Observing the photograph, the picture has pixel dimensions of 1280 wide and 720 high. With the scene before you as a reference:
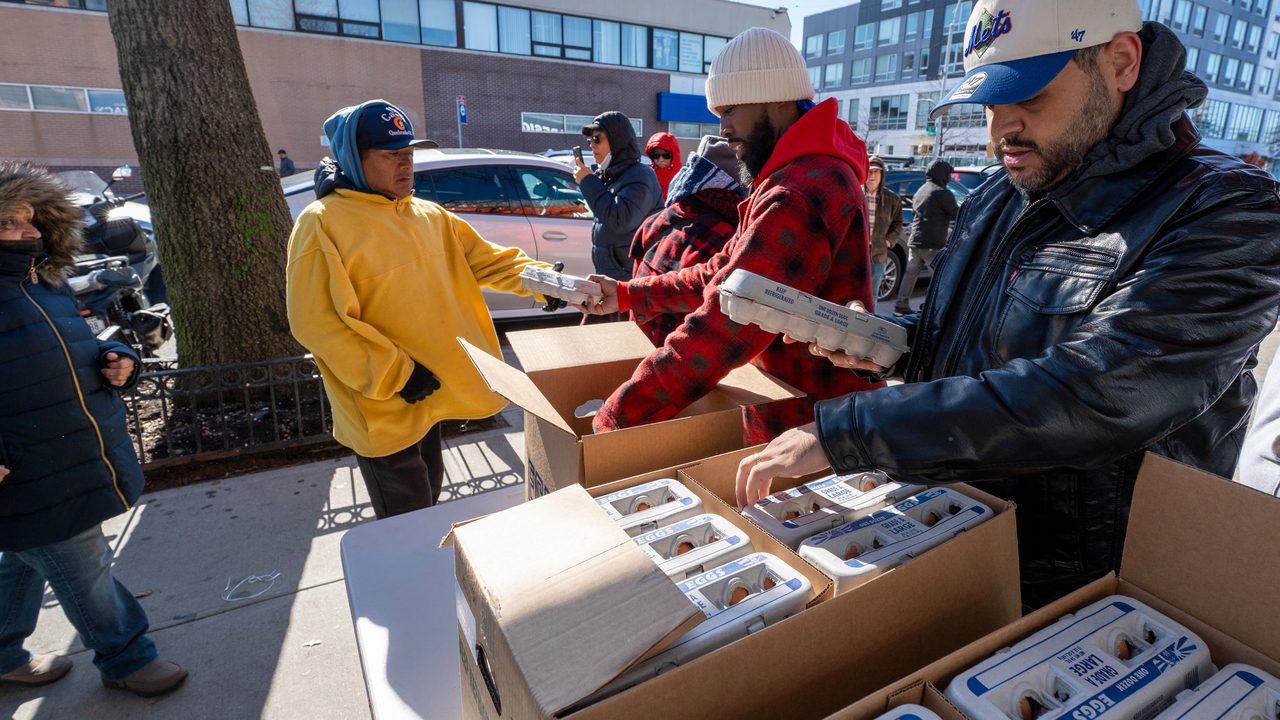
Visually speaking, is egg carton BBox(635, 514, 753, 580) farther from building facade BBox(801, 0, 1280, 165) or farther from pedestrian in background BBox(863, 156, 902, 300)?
building facade BBox(801, 0, 1280, 165)

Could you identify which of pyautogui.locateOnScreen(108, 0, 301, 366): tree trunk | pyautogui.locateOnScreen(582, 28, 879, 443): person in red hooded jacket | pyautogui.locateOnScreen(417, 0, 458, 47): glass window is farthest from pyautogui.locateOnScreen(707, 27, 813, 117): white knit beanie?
pyautogui.locateOnScreen(417, 0, 458, 47): glass window

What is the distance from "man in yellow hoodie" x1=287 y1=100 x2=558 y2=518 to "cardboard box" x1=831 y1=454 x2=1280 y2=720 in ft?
5.29

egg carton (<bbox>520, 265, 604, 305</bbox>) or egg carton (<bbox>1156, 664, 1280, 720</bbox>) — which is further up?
egg carton (<bbox>520, 265, 604, 305</bbox>)

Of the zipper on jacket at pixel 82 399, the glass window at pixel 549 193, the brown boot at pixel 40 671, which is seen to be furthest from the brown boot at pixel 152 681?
the glass window at pixel 549 193

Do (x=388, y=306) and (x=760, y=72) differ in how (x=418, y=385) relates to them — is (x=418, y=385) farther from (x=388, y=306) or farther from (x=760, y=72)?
(x=760, y=72)

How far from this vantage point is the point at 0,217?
199 centimetres

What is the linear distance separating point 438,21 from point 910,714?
87.5ft

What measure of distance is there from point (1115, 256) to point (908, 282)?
A: 7.28m

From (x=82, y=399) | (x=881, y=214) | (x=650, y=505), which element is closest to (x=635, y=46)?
(x=881, y=214)

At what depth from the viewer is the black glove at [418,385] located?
2.39 meters

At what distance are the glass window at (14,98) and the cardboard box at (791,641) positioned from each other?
83.1 ft

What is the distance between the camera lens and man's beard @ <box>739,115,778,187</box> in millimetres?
1913

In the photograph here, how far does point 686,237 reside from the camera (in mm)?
2412

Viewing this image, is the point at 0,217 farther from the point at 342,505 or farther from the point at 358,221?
the point at 342,505
